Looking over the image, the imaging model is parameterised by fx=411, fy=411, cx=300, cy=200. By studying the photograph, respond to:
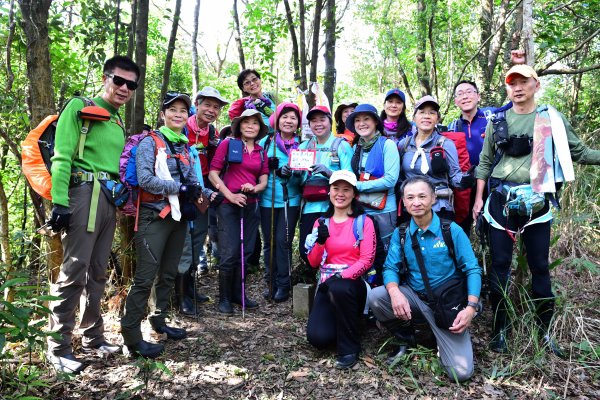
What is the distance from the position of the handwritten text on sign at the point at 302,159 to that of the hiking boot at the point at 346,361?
2.22 m

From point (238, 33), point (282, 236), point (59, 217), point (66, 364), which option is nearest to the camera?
point (59, 217)

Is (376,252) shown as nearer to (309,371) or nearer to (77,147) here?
(309,371)

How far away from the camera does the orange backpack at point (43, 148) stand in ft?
11.1

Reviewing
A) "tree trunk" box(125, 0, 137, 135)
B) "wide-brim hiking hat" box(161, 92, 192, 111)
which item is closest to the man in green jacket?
"wide-brim hiking hat" box(161, 92, 192, 111)

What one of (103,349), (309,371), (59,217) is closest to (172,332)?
(103,349)

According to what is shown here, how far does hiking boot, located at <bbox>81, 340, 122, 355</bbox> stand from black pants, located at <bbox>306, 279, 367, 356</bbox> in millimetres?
1828

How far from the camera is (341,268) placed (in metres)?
4.25

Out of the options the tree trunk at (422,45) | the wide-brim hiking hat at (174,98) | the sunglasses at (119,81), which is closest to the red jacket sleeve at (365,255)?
the wide-brim hiking hat at (174,98)

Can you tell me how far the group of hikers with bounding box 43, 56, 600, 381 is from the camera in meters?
3.61

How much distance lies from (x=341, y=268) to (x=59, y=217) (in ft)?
8.53

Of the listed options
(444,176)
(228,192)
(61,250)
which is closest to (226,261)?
(228,192)

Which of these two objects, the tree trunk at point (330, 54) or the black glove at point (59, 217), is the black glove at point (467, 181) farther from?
the tree trunk at point (330, 54)

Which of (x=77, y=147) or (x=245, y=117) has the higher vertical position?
(x=245, y=117)

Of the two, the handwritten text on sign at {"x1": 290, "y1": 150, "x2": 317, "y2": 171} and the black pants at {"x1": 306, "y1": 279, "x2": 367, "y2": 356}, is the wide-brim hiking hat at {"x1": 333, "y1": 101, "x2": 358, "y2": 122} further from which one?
the black pants at {"x1": 306, "y1": 279, "x2": 367, "y2": 356}
